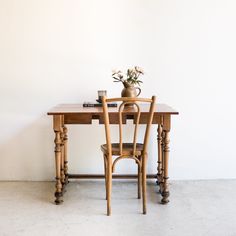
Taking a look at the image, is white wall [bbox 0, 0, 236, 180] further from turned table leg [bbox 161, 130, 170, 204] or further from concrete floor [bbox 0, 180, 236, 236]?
turned table leg [bbox 161, 130, 170, 204]

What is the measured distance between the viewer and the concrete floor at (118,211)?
2.19 metres

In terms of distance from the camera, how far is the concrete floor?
2189mm

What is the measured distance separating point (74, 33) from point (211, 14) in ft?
4.56

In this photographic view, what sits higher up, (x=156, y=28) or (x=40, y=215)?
(x=156, y=28)

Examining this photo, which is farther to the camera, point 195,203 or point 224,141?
point 224,141

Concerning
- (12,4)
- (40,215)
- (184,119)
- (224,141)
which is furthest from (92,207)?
(12,4)

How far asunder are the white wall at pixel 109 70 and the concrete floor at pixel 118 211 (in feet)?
0.85

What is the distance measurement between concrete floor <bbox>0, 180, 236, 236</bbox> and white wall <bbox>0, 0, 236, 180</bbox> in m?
0.26

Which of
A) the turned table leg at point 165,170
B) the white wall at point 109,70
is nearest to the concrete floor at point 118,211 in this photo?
the turned table leg at point 165,170

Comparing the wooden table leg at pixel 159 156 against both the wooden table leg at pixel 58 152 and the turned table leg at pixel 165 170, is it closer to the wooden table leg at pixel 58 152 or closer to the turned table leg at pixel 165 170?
the turned table leg at pixel 165 170

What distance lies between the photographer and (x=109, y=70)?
3156 millimetres

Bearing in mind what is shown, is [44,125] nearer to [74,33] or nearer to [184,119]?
[74,33]

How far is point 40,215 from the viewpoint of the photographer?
2.43 meters

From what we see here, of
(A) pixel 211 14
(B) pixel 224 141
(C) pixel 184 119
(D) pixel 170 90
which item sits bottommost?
(B) pixel 224 141
